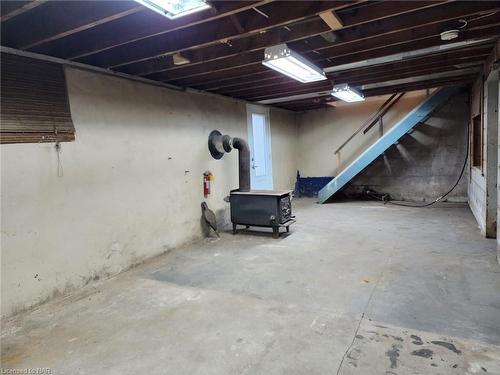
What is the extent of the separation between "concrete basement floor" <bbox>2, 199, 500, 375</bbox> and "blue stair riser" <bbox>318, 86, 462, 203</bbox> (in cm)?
291

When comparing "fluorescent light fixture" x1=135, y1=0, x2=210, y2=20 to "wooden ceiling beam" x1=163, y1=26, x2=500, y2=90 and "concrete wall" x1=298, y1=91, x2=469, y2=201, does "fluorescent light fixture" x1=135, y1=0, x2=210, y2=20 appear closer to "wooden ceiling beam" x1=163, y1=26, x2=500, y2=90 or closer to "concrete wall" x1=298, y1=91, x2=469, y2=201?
"wooden ceiling beam" x1=163, y1=26, x2=500, y2=90

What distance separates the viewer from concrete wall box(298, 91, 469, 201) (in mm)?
6758

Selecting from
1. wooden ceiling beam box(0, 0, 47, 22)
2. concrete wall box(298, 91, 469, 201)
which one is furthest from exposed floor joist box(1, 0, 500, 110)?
concrete wall box(298, 91, 469, 201)

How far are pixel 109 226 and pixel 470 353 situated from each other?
10.9 ft

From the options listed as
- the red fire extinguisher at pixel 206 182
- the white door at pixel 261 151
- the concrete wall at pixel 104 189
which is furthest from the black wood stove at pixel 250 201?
the white door at pixel 261 151

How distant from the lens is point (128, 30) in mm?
2602

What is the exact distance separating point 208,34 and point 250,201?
259 centimetres

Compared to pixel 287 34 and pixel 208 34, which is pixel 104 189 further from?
pixel 287 34

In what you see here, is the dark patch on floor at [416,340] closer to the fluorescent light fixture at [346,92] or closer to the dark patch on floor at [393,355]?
the dark patch on floor at [393,355]

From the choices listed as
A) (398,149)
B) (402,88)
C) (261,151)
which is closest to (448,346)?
(402,88)

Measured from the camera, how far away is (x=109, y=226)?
3.47m

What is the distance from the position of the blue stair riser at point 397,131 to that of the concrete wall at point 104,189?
312 centimetres

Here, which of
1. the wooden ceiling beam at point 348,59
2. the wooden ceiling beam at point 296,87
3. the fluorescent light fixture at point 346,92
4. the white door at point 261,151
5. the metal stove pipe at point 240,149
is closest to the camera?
the wooden ceiling beam at point 348,59

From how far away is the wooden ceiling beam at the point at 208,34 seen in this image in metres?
2.30
